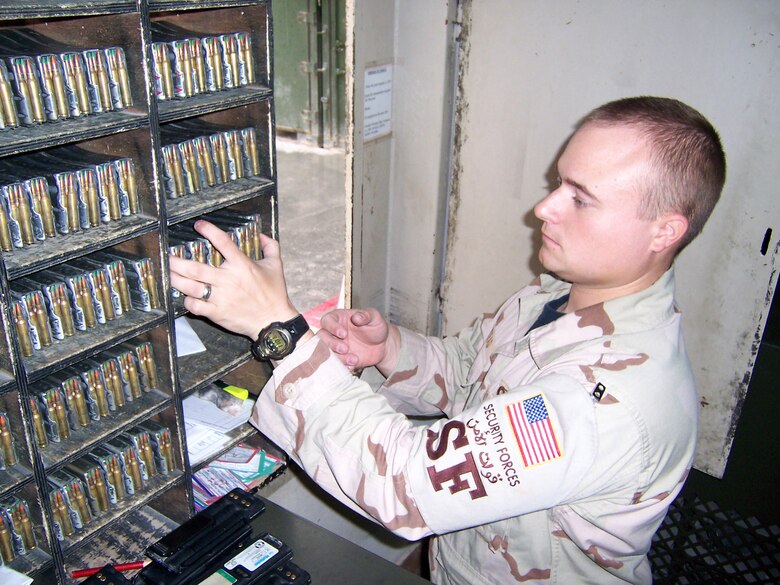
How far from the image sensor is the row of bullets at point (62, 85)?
113cm

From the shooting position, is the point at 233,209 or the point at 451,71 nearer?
the point at 233,209

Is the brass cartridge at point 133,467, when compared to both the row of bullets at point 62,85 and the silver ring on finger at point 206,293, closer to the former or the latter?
the silver ring on finger at point 206,293

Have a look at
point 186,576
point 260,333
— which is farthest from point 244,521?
point 260,333

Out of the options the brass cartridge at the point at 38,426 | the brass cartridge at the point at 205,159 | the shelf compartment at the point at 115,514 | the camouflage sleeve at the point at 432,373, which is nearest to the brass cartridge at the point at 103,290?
the brass cartridge at the point at 38,426

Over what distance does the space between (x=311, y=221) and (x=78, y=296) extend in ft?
11.8

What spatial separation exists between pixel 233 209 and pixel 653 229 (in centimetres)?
96

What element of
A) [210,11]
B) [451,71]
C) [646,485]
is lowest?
[646,485]

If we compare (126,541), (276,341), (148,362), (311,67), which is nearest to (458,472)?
(276,341)

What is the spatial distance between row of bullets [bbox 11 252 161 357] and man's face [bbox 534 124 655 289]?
2.76ft

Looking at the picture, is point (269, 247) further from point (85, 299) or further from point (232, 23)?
point (232, 23)

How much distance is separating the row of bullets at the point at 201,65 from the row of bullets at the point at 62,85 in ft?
0.24

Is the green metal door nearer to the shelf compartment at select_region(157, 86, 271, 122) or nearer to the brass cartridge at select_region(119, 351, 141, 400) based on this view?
the shelf compartment at select_region(157, 86, 271, 122)

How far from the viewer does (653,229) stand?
1.31m

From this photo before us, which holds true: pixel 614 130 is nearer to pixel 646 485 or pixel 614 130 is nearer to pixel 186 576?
pixel 646 485
